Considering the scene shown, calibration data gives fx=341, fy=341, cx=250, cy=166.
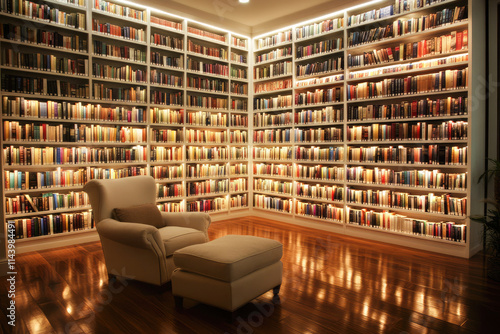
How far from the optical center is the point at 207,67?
240 inches

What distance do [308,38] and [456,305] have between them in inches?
178

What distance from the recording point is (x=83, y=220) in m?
4.75

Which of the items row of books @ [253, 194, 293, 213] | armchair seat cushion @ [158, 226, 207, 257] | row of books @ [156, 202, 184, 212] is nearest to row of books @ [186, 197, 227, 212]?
row of books @ [156, 202, 184, 212]

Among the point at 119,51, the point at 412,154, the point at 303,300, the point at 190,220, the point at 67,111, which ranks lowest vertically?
the point at 303,300

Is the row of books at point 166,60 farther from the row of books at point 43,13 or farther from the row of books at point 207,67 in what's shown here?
the row of books at point 43,13

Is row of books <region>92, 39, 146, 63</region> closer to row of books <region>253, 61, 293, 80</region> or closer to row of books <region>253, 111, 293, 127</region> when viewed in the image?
row of books <region>253, 61, 293, 80</region>

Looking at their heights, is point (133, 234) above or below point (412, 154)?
below

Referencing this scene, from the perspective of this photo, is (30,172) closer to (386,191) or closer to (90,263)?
(90,263)

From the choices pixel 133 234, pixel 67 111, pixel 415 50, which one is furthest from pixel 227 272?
pixel 415 50

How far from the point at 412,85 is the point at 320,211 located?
7.77 feet

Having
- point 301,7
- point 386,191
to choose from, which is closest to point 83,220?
point 386,191

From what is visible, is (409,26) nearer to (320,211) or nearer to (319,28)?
(319,28)

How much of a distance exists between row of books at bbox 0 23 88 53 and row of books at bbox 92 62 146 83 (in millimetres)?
297

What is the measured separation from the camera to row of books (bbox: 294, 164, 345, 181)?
546cm
